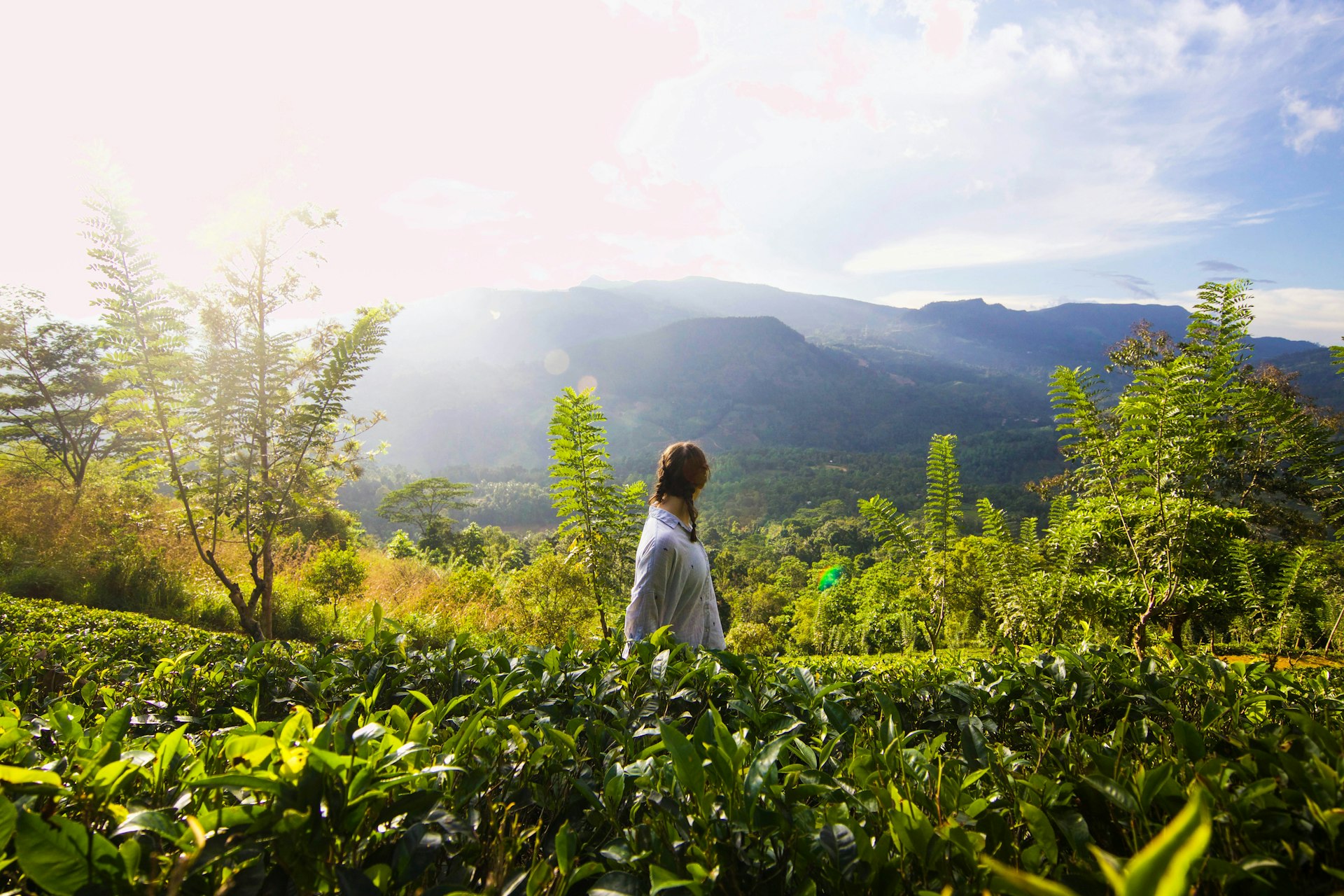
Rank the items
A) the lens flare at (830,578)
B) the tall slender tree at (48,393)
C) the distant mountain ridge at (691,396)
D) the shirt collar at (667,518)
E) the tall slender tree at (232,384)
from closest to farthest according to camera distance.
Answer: the shirt collar at (667,518), the tall slender tree at (232,384), the tall slender tree at (48,393), the lens flare at (830,578), the distant mountain ridge at (691,396)

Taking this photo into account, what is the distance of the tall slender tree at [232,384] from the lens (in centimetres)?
509

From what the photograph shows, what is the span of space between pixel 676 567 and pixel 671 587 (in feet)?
0.38

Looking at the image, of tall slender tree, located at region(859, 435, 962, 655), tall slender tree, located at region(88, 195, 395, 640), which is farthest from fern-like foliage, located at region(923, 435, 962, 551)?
tall slender tree, located at region(88, 195, 395, 640)

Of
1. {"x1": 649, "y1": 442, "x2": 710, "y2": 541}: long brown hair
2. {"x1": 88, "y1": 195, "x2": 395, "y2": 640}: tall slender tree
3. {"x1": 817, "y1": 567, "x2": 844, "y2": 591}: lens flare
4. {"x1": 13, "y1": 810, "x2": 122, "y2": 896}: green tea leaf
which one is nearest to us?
{"x1": 13, "y1": 810, "x2": 122, "y2": 896}: green tea leaf

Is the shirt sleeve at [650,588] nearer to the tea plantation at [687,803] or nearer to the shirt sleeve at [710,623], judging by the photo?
the shirt sleeve at [710,623]

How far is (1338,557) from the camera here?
7887 mm

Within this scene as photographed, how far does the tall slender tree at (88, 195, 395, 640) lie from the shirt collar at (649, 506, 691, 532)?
3.61m

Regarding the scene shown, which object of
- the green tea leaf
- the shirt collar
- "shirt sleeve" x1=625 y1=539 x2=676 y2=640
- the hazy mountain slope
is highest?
the green tea leaf

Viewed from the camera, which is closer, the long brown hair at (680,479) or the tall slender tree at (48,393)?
the long brown hair at (680,479)

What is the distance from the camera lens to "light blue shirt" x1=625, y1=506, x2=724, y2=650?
282cm

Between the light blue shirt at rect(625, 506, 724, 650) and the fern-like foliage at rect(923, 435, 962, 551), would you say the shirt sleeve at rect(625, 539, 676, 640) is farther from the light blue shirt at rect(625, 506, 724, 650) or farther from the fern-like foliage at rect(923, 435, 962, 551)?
the fern-like foliage at rect(923, 435, 962, 551)

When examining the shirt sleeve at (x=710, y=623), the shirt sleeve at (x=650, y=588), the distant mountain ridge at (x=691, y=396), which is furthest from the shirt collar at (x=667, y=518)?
the distant mountain ridge at (x=691, y=396)

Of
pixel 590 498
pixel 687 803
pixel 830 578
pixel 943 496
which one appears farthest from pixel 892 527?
pixel 830 578

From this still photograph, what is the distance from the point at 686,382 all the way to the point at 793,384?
1328 inches
